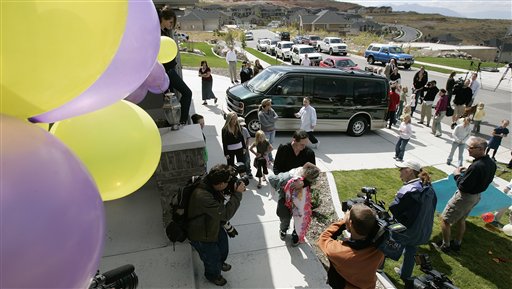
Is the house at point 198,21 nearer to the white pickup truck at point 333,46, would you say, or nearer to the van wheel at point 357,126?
the white pickup truck at point 333,46

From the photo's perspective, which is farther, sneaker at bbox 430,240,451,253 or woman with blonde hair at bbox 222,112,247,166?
woman with blonde hair at bbox 222,112,247,166

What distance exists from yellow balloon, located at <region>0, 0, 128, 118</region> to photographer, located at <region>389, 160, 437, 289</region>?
129 inches

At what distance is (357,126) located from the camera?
9562 mm

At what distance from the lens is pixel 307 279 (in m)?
3.94

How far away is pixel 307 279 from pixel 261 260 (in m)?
0.66

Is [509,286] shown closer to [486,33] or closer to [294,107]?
[294,107]

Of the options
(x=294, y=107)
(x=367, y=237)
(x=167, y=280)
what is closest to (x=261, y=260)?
(x=167, y=280)

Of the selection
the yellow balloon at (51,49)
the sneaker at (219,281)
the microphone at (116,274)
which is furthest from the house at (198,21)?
the yellow balloon at (51,49)

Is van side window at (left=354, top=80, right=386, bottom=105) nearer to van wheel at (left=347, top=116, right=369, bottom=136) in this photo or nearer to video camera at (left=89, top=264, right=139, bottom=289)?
van wheel at (left=347, top=116, right=369, bottom=136)

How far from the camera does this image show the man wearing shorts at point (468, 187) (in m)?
4.14

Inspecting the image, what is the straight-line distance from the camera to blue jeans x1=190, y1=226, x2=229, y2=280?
3.43m

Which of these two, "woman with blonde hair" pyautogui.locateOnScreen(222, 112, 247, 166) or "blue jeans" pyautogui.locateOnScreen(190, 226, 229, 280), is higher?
"woman with blonde hair" pyautogui.locateOnScreen(222, 112, 247, 166)

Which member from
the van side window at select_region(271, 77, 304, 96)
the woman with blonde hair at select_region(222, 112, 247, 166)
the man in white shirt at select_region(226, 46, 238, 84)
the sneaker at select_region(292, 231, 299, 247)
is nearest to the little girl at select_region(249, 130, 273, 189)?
the woman with blonde hair at select_region(222, 112, 247, 166)

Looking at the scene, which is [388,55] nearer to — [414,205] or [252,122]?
[252,122]
